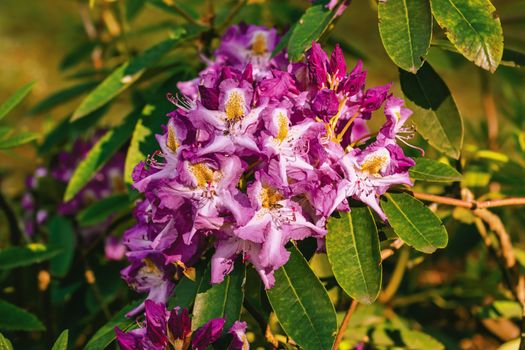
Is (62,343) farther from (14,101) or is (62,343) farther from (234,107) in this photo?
(14,101)

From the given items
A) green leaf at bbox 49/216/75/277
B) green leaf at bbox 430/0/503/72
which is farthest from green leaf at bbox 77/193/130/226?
green leaf at bbox 430/0/503/72

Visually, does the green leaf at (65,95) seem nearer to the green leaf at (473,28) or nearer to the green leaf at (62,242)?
the green leaf at (62,242)

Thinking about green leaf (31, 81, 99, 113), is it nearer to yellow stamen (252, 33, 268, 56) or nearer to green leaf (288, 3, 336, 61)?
yellow stamen (252, 33, 268, 56)

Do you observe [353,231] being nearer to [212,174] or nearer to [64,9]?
[212,174]

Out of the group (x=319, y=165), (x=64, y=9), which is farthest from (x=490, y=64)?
(x=64, y=9)

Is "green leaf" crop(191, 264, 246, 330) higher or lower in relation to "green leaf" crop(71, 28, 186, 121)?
lower

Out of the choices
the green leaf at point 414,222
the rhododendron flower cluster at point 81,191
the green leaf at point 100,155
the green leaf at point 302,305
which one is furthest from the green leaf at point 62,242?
the green leaf at point 414,222

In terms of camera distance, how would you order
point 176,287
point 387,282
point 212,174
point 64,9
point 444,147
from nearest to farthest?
point 212,174, point 176,287, point 444,147, point 387,282, point 64,9
